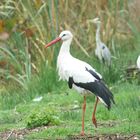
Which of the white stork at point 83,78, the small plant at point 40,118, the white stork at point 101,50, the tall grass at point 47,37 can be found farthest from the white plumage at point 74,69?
the white stork at point 101,50

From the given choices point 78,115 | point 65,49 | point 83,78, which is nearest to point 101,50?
point 78,115

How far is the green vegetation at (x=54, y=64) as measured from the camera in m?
9.08

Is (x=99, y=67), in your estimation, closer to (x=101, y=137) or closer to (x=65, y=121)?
(x=65, y=121)

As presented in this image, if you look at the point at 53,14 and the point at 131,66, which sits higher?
the point at 53,14

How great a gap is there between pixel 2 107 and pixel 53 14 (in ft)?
9.47

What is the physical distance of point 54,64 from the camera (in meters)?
13.3

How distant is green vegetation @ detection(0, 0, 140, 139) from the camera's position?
9078 millimetres

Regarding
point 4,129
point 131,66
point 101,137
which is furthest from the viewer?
point 131,66

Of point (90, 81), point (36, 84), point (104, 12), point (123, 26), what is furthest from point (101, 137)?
point (123, 26)

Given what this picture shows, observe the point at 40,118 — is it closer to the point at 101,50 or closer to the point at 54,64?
the point at 54,64

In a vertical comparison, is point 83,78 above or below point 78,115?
above

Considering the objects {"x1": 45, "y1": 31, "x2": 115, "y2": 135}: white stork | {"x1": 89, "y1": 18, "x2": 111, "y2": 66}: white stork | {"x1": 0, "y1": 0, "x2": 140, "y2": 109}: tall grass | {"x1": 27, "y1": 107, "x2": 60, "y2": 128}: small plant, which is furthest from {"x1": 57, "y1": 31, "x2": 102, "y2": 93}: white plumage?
{"x1": 89, "y1": 18, "x2": 111, "y2": 66}: white stork

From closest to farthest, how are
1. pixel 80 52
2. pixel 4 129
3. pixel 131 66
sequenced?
pixel 4 129, pixel 131 66, pixel 80 52

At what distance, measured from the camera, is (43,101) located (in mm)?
11570
